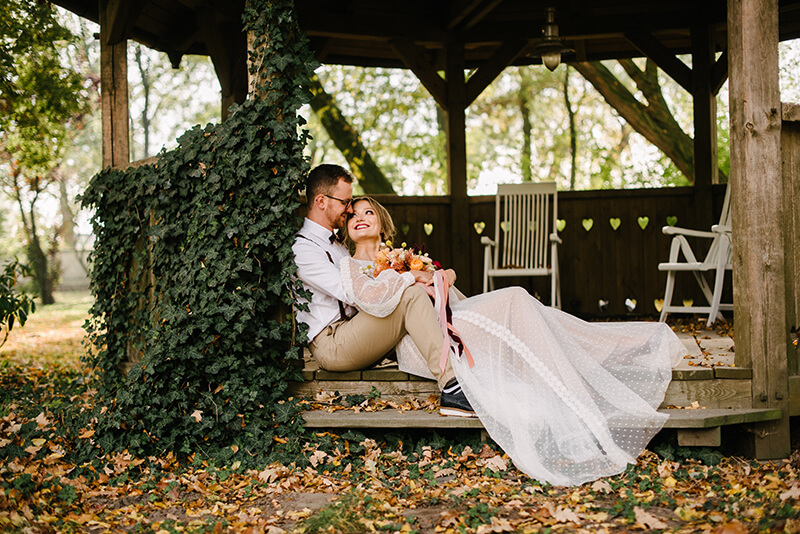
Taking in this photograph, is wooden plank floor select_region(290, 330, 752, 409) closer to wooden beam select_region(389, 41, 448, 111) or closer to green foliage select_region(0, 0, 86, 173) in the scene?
wooden beam select_region(389, 41, 448, 111)

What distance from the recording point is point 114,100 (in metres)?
5.08

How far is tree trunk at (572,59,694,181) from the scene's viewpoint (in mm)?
10828

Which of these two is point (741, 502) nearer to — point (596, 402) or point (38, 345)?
point (596, 402)

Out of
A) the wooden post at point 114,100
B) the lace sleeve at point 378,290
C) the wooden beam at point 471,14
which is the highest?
the wooden beam at point 471,14

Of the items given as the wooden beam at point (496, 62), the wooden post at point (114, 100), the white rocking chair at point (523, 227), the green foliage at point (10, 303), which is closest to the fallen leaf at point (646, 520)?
the wooden post at point (114, 100)

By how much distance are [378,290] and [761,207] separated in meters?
1.86

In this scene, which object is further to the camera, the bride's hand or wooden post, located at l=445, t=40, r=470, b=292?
wooden post, located at l=445, t=40, r=470, b=292

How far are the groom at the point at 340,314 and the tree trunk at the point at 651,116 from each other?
26.0ft

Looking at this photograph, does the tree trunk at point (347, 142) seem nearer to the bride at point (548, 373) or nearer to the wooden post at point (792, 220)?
the bride at point (548, 373)

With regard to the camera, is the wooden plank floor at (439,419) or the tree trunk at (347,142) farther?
the tree trunk at (347,142)

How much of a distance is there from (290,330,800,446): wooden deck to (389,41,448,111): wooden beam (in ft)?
13.1

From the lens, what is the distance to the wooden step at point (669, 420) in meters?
3.35

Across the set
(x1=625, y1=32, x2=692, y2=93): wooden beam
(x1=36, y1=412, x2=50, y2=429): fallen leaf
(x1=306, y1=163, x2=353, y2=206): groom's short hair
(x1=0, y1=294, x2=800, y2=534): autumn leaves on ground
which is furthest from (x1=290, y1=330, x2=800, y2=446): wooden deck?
(x1=625, y1=32, x2=692, y2=93): wooden beam

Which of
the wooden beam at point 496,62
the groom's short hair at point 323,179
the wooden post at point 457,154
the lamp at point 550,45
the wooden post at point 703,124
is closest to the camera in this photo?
the groom's short hair at point 323,179
